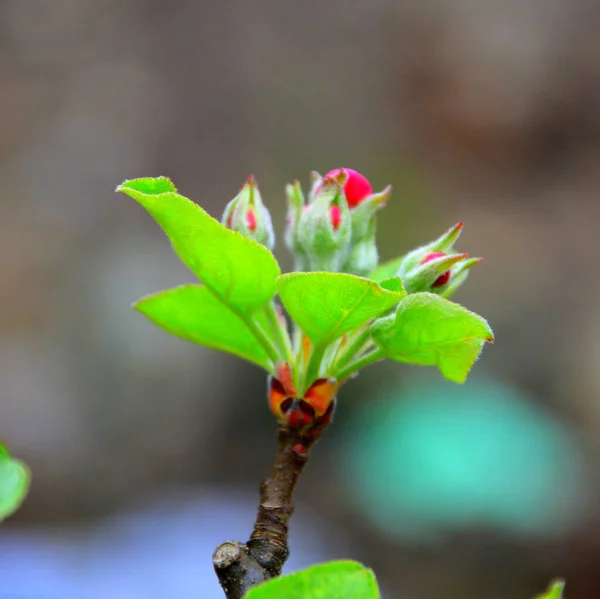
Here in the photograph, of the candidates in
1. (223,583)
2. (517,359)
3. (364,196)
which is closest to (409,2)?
(517,359)

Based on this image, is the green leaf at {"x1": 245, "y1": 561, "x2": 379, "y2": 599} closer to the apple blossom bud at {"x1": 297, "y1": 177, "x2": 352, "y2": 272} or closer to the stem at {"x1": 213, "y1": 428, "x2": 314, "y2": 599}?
the stem at {"x1": 213, "y1": 428, "x2": 314, "y2": 599}

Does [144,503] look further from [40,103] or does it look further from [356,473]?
[40,103]

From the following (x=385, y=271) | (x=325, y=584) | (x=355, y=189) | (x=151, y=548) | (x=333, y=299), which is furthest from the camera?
(x=151, y=548)

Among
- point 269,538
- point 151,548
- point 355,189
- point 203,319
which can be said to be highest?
point 355,189

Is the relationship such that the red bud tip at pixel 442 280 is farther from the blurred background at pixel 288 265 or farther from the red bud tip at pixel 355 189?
the blurred background at pixel 288 265

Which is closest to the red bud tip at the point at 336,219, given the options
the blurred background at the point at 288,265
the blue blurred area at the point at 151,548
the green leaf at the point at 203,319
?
the green leaf at the point at 203,319

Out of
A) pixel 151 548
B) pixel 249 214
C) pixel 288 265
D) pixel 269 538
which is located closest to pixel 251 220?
pixel 249 214

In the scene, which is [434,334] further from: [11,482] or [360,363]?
[11,482]
